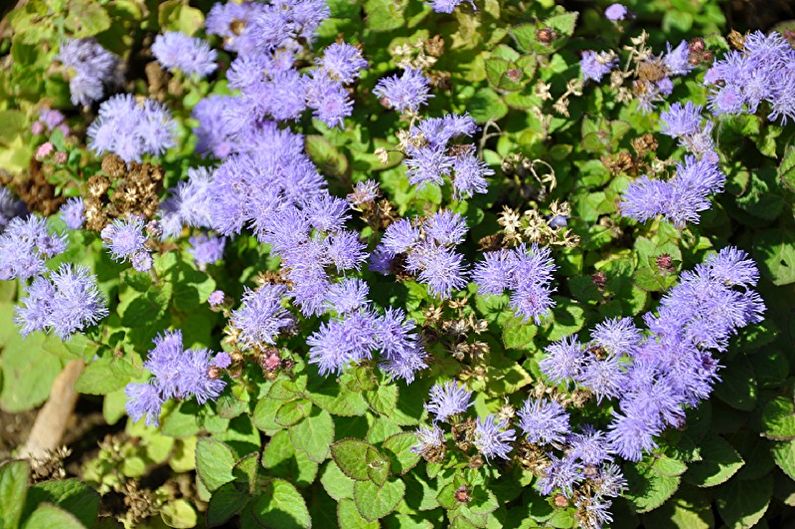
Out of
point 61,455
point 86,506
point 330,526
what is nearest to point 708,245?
Answer: point 330,526

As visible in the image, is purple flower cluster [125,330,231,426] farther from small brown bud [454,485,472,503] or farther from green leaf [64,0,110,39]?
green leaf [64,0,110,39]

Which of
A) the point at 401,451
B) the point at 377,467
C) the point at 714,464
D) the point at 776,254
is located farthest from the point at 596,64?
the point at 377,467

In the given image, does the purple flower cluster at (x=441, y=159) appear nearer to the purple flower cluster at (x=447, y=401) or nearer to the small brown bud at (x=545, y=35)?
the small brown bud at (x=545, y=35)

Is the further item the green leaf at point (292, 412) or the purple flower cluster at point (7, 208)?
the purple flower cluster at point (7, 208)

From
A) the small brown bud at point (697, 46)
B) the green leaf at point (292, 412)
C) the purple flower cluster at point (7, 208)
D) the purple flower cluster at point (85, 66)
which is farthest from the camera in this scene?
the purple flower cluster at point (85, 66)

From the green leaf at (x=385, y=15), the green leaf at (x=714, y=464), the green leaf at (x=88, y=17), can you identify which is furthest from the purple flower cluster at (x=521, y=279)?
the green leaf at (x=88, y=17)

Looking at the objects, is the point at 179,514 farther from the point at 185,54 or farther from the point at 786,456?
the point at 786,456

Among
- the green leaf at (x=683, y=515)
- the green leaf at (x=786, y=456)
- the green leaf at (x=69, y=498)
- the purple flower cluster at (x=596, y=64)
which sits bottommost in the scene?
the green leaf at (x=683, y=515)
